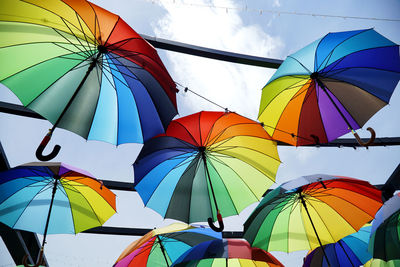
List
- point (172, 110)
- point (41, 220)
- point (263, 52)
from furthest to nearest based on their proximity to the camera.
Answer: point (263, 52) < point (41, 220) < point (172, 110)

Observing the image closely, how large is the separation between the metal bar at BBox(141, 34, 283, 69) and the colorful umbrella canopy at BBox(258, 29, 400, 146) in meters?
1.69

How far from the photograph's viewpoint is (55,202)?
13.4 feet

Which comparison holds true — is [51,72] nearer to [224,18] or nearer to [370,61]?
[224,18]

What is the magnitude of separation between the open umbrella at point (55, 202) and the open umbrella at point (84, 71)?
1450 mm

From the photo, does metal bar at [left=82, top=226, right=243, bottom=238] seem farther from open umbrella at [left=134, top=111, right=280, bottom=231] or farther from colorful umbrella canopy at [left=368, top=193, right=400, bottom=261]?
colorful umbrella canopy at [left=368, top=193, right=400, bottom=261]

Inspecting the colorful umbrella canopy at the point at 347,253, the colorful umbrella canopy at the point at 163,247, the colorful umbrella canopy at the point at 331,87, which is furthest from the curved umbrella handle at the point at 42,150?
the colorful umbrella canopy at the point at 347,253

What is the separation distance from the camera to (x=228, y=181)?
3961mm

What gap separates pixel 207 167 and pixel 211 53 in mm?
2273

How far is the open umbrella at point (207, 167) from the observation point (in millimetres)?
3895

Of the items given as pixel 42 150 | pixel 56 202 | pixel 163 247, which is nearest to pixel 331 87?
pixel 163 247

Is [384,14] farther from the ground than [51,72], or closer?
farther from the ground

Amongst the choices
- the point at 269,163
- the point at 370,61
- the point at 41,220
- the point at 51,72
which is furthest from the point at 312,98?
the point at 41,220

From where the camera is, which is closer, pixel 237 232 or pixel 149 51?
pixel 149 51

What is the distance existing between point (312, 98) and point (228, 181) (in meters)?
1.51
